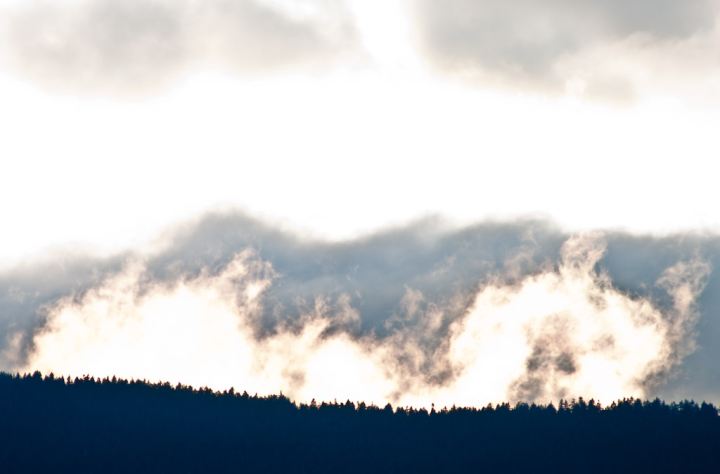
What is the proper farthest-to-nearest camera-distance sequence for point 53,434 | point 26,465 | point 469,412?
point 469,412, point 53,434, point 26,465

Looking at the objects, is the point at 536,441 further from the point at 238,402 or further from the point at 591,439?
the point at 238,402

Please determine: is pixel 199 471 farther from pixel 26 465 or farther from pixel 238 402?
pixel 238 402

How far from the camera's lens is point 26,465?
126 metres

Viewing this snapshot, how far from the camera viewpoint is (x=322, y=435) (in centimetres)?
14788

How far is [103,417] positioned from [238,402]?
116 feet

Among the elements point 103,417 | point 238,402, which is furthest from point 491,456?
point 103,417

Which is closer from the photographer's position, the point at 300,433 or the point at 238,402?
the point at 300,433

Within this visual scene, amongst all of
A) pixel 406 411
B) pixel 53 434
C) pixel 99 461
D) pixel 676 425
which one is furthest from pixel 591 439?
pixel 53 434

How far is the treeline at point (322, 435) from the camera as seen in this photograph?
430 feet

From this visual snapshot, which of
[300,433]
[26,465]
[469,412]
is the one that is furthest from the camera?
[469,412]

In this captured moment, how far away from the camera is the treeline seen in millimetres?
131125

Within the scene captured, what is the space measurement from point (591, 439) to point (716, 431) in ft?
83.2

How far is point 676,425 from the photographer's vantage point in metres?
145

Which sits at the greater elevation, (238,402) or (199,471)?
(238,402)
